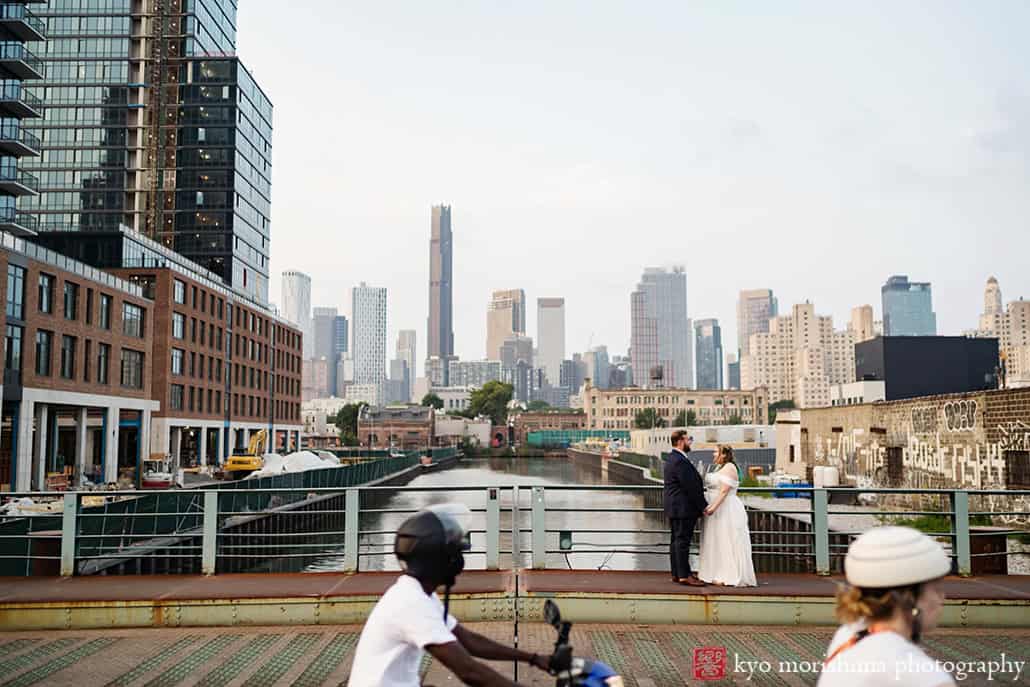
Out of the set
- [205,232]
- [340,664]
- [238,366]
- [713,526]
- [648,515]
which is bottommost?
[648,515]

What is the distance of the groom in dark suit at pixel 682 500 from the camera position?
11.2 meters

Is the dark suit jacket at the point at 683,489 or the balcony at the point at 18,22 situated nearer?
the dark suit jacket at the point at 683,489

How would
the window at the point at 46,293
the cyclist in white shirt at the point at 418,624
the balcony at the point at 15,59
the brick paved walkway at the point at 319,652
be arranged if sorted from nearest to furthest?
the cyclist in white shirt at the point at 418,624 < the brick paved walkway at the point at 319,652 < the window at the point at 46,293 < the balcony at the point at 15,59

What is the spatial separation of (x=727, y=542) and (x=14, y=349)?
141 ft

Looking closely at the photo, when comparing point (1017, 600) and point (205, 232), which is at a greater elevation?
point (205, 232)

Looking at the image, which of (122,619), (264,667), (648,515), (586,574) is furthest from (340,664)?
(648,515)

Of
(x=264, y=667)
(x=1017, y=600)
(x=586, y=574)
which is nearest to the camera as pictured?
(x=264, y=667)

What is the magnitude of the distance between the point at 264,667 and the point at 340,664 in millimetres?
754

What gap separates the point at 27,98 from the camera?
56844 mm

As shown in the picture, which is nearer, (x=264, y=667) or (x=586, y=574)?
(x=264, y=667)

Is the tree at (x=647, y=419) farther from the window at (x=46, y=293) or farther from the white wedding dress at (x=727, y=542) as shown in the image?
the white wedding dress at (x=727, y=542)

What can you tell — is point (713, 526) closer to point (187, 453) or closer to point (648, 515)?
point (648, 515)

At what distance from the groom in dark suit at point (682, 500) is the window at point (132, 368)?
5266cm

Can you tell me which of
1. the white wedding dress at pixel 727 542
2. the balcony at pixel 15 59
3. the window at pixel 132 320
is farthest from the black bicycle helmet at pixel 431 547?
the balcony at pixel 15 59
